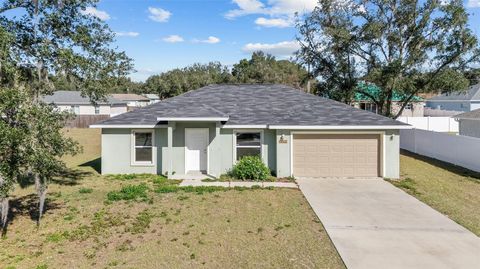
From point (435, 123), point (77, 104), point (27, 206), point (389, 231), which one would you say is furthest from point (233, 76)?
point (389, 231)

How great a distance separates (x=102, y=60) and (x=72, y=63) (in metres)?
1.41

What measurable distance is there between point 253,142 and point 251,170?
164 centimetres

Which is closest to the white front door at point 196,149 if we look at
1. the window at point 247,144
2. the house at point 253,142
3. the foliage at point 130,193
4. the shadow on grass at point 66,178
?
the house at point 253,142

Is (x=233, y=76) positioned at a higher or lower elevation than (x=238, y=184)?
higher

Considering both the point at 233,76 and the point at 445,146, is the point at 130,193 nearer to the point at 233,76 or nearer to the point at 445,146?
the point at 445,146

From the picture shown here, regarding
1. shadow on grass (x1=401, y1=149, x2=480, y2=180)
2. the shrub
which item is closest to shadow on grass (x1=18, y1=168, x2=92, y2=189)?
the shrub

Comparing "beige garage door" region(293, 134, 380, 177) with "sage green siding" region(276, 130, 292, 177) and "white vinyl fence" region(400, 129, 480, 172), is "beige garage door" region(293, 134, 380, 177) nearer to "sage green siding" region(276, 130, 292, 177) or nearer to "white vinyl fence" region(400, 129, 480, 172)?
"sage green siding" region(276, 130, 292, 177)

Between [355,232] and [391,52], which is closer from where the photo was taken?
[355,232]

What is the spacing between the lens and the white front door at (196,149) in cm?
1662

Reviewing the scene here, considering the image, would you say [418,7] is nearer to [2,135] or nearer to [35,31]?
[35,31]

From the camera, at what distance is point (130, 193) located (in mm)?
12805

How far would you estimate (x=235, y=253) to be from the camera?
25.7 feet

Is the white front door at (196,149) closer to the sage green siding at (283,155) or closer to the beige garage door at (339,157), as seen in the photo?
the sage green siding at (283,155)

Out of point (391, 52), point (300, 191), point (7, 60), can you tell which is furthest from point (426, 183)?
point (7, 60)
